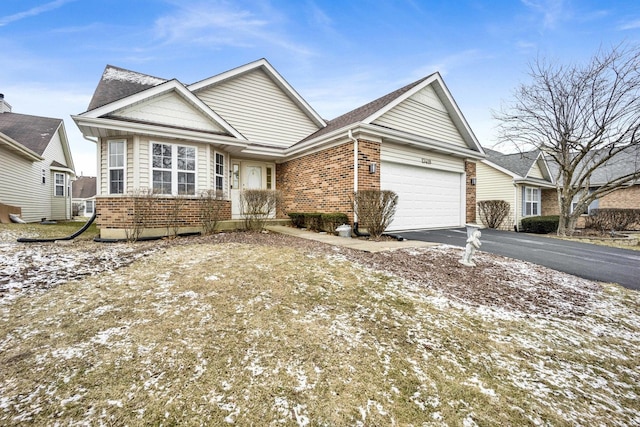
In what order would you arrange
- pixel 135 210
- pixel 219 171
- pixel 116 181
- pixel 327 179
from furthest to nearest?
pixel 219 171, pixel 327 179, pixel 116 181, pixel 135 210

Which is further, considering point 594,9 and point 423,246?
point 594,9

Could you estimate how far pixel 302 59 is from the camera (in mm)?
14977

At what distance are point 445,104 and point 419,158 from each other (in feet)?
10.5

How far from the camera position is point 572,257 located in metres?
6.84

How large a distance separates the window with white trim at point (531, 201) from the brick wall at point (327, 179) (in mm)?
13328

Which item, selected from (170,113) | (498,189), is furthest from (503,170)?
(170,113)

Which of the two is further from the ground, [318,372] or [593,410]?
[318,372]

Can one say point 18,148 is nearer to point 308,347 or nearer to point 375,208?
point 375,208

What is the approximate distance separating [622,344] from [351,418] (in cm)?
357

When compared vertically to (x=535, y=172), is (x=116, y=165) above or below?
below

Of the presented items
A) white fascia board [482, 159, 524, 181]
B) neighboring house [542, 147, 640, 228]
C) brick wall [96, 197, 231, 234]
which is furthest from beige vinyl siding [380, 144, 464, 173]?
neighboring house [542, 147, 640, 228]

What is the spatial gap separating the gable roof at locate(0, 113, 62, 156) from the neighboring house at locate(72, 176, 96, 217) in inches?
721

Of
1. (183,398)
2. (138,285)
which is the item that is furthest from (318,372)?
(138,285)

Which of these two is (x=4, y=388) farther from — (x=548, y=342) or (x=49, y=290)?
(x=548, y=342)
